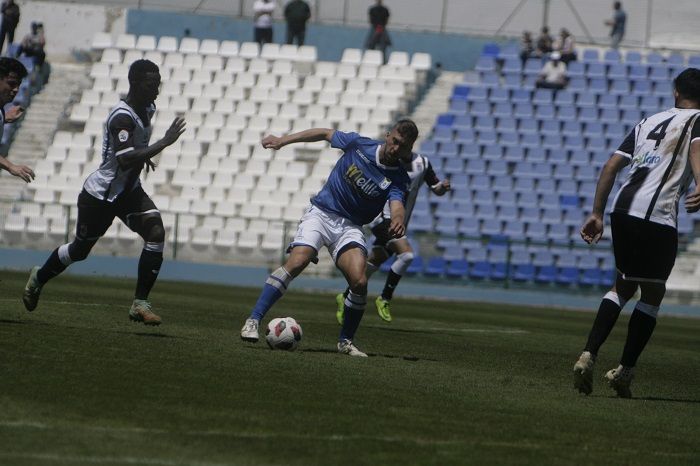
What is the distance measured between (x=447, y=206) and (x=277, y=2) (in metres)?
10.1

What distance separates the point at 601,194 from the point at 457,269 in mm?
19741

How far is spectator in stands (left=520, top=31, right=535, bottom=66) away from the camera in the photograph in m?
36.2

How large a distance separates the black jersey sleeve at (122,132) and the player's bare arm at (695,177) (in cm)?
505

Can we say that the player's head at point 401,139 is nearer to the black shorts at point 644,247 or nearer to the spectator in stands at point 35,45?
the black shorts at point 644,247

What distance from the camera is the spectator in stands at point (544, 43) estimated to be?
118ft

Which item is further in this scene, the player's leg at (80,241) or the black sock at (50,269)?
the black sock at (50,269)

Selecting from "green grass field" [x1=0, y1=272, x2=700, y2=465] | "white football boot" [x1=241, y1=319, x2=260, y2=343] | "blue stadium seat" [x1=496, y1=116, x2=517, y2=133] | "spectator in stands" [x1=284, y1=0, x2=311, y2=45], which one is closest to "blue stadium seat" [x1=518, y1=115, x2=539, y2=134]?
"blue stadium seat" [x1=496, y1=116, x2=517, y2=133]

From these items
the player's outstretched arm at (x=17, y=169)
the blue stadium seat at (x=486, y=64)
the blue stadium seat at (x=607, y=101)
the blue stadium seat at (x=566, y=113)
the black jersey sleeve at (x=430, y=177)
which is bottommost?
the blue stadium seat at (x=566, y=113)

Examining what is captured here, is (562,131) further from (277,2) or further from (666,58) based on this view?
(277,2)

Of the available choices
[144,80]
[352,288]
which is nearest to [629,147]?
[352,288]

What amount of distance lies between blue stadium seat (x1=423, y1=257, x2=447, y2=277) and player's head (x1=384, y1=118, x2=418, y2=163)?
709 inches

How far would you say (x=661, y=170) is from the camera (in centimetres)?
968

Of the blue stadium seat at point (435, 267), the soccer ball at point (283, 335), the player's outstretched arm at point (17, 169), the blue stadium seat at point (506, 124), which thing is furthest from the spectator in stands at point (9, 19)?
the soccer ball at point (283, 335)

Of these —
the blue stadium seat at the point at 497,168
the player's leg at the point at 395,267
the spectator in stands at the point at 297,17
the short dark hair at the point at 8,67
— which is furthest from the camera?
the spectator in stands at the point at 297,17
